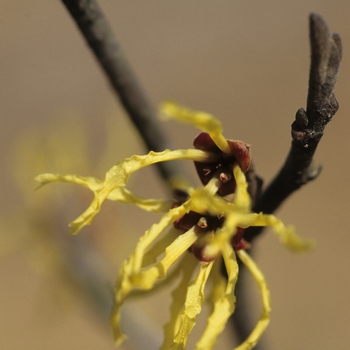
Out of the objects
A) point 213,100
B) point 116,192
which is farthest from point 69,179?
point 213,100

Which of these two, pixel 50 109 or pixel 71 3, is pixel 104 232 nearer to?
pixel 71 3

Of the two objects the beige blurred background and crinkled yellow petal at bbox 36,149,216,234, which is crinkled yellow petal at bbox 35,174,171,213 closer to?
crinkled yellow petal at bbox 36,149,216,234

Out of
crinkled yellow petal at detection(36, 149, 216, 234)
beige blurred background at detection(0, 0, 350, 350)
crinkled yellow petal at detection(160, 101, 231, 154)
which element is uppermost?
crinkled yellow petal at detection(160, 101, 231, 154)

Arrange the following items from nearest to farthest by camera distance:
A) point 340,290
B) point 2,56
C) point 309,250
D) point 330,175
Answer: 1. point 309,250
2. point 340,290
3. point 330,175
4. point 2,56

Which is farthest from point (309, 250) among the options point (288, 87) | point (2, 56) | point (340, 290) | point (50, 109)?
point (2, 56)

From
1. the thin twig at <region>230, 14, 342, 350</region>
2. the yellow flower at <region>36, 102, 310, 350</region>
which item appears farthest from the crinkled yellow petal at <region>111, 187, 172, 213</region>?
the thin twig at <region>230, 14, 342, 350</region>

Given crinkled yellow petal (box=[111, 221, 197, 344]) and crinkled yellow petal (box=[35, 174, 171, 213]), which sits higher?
crinkled yellow petal (box=[35, 174, 171, 213])
